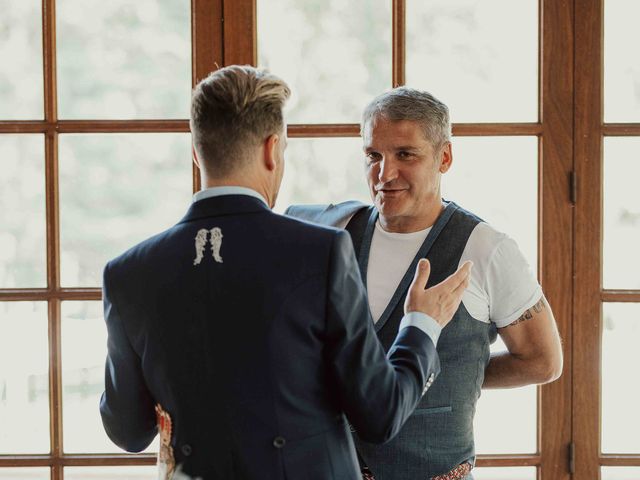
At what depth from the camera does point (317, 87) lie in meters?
2.45

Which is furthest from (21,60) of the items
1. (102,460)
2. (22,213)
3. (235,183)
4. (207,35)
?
(235,183)

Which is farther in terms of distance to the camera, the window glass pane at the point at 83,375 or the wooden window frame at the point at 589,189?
the window glass pane at the point at 83,375

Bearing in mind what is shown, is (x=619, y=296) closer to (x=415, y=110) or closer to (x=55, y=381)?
(x=415, y=110)

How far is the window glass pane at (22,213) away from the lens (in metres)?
2.47

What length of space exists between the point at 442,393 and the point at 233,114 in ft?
2.76

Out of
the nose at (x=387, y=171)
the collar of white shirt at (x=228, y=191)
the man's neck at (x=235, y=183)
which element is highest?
the nose at (x=387, y=171)

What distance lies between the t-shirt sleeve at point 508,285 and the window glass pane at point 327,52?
32.3 inches

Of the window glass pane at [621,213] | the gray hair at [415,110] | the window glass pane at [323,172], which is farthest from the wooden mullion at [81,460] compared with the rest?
the window glass pane at [621,213]

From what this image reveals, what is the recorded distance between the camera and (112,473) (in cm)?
250

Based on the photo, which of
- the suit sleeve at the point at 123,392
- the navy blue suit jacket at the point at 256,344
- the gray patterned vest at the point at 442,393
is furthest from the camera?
the gray patterned vest at the point at 442,393

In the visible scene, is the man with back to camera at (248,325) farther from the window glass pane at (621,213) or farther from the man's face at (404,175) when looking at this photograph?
the window glass pane at (621,213)

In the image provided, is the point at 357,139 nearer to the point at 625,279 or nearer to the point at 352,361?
the point at 625,279

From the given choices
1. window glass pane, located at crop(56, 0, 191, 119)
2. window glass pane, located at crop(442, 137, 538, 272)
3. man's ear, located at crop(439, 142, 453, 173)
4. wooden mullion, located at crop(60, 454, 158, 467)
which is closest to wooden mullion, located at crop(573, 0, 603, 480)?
window glass pane, located at crop(442, 137, 538, 272)

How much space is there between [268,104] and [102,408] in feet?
2.02
